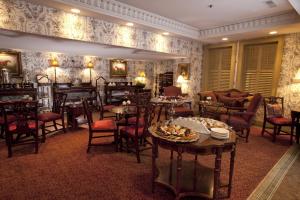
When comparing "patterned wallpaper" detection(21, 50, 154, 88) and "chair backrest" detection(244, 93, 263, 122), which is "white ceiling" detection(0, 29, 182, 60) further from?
"chair backrest" detection(244, 93, 263, 122)

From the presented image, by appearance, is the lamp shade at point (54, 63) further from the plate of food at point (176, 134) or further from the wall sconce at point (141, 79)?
the plate of food at point (176, 134)

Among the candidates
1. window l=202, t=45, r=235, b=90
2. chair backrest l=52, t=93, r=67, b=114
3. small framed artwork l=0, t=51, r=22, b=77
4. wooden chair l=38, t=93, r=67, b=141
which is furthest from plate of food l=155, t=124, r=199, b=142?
small framed artwork l=0, t=51, r=22, b=77

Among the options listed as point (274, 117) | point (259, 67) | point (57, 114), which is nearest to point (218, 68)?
point (259, 67)

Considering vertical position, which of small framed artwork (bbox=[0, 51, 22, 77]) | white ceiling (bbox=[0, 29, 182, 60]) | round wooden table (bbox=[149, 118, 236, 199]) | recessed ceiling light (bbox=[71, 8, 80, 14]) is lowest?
round wooden table (bbox=[149, 118, 236, 199])

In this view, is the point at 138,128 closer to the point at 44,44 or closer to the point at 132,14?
the point at 132,14

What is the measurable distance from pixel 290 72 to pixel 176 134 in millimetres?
4696

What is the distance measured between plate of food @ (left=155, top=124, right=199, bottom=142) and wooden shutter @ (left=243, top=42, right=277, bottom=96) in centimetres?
454

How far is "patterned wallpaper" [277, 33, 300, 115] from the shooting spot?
4713 mm

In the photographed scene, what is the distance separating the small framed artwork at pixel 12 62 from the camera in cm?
531

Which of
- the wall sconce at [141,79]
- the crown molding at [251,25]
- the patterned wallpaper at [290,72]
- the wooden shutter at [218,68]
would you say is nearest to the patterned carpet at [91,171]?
the patterned wallpaper at [290,72]

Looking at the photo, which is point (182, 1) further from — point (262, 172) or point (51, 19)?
point (262, 172)

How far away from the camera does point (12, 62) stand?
5465 mm

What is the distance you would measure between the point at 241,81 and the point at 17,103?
19.6 ft

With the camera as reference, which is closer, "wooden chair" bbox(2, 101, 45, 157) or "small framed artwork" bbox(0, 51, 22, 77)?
"wooden chair" bbox(2, 101, 45, 157)
